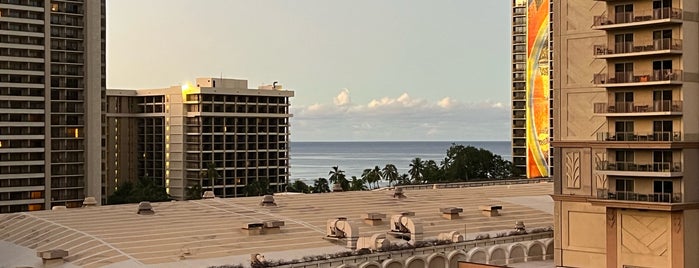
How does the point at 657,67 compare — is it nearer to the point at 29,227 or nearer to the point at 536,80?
the point at 29,227

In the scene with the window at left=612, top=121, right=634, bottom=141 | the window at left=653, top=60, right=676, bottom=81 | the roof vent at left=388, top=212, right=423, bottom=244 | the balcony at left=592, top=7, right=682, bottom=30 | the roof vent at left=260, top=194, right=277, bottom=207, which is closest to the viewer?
the balcony at left=592, top=7, right=682, bottom=30

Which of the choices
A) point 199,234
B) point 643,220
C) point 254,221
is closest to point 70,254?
point 199,234

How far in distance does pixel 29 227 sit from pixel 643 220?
138ft

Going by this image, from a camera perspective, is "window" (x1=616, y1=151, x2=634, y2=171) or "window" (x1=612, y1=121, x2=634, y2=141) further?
"window" (x1=612, y1=121, x2=634, y2=141)

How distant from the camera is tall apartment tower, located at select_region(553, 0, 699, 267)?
5856 centimetres

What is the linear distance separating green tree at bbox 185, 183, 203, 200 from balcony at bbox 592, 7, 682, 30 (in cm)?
12338

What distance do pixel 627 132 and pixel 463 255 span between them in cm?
1404

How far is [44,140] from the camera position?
138 meters

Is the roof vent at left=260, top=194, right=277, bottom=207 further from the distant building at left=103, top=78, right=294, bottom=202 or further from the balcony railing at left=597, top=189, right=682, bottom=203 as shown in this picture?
the distant building at left=103, top=78, right=294, bottom=202

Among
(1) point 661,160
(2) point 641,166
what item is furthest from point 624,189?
(1) point 661,160

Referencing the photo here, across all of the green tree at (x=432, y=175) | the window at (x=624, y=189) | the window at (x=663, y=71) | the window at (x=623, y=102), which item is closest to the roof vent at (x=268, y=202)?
the window at (x=624, y=189)

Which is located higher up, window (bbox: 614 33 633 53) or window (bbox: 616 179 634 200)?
window (bbox: 614 33 633 53)

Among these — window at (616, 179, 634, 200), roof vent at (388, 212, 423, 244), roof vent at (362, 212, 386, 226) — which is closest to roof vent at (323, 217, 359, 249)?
roof vent at (388, 212, 423, 244)

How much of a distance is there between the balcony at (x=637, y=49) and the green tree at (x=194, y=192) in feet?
403
